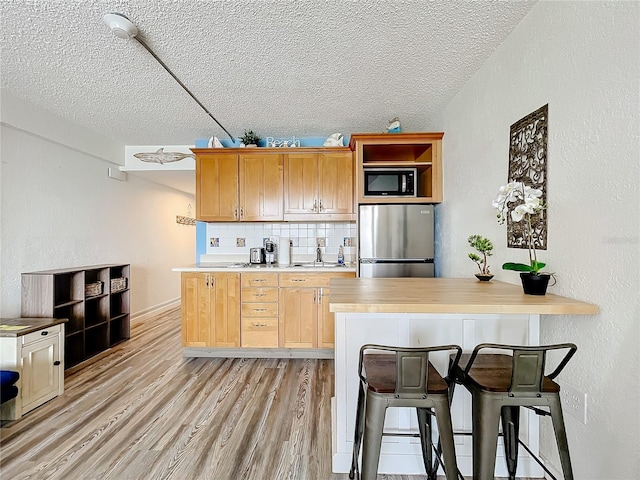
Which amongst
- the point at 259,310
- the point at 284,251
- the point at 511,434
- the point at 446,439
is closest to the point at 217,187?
the point at 284,251

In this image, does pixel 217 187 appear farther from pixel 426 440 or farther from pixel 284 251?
pixel 426 440

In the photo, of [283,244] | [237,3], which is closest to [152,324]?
[283,244]

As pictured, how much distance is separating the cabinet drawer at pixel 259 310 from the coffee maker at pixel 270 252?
2.19 ft

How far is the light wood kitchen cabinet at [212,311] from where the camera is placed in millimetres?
3307

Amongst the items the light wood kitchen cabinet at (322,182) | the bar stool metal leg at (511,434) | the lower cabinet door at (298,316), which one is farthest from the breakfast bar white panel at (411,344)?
the light wood kitchen cabinet at (322,182)

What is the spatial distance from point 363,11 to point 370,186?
1687 millimetres

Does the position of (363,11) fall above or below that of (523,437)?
above

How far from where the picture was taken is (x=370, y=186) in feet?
10.8

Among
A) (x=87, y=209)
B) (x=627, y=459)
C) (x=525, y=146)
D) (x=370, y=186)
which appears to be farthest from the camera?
(x=87, y=209)

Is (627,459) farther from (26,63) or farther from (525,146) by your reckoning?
(26,63)

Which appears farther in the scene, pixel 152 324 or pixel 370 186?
pixel 152 324

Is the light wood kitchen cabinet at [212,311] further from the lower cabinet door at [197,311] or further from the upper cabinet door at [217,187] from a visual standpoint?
the upper cabinet door at [217,187]

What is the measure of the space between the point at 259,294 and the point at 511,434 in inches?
94.3

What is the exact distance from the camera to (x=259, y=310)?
331 centimetres
